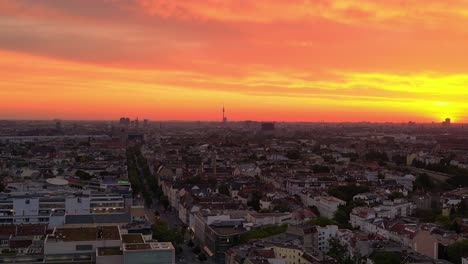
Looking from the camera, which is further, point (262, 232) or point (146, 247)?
point (262, 232)

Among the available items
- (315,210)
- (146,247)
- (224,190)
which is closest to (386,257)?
(146,247)

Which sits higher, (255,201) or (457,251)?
(457,251)

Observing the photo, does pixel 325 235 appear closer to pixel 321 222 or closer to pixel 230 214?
pixel 321 222

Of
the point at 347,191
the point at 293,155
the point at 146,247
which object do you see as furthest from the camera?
the point at 293,155

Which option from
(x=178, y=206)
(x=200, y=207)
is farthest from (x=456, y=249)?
(x=178, y=206)

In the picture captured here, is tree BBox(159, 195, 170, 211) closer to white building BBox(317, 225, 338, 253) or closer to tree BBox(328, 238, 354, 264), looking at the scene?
white building BBox(317, 225, 338, 253)

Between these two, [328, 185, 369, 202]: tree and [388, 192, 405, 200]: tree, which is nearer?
[388, 192, 405, 200]: tree

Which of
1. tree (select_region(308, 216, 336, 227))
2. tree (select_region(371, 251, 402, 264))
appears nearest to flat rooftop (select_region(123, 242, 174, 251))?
tree (select_region(371, 251, 402, 264))

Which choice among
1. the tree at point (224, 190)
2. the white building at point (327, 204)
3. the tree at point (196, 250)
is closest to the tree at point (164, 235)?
the tree at point (196, 250)

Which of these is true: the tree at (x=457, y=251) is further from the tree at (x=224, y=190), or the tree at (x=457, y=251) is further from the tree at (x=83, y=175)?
the tree at (x=83, y=175)
